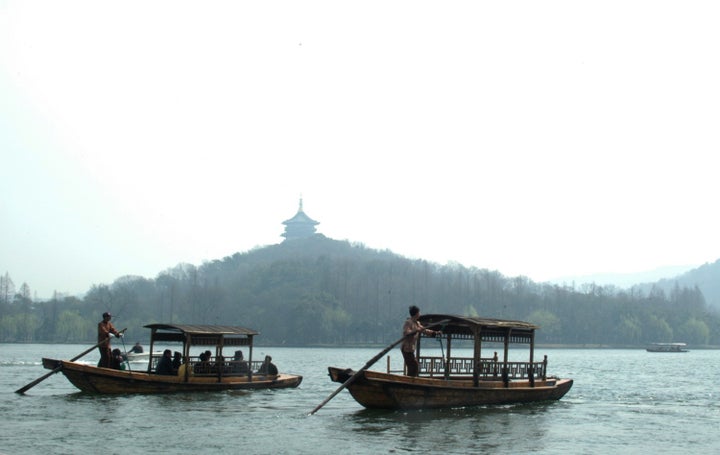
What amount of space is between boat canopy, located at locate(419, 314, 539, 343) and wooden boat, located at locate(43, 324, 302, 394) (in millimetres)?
7256

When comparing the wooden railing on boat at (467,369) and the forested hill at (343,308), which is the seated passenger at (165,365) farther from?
the forested hill at (343,308)

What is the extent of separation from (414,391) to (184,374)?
8971mm

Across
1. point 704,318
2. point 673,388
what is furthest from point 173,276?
point 673,388

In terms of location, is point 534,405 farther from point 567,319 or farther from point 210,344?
point 567,319

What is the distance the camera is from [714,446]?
77.0ft

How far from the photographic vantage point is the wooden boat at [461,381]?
1009 inches

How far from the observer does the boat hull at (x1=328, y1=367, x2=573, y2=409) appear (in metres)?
25.5

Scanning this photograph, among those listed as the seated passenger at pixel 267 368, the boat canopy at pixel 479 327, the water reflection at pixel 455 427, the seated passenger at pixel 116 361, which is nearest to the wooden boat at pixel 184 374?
the seated passenger at pixel 267 368

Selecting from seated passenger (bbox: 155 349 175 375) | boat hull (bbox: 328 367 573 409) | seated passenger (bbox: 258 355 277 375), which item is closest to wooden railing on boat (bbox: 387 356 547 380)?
boat hull (bbox: 328 367 573 409)

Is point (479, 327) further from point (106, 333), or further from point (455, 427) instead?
point (106, 333)

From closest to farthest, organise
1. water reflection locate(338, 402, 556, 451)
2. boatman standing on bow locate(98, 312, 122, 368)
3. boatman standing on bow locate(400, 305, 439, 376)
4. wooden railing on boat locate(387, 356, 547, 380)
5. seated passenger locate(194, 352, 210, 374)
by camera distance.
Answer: water reflection locate(338, 402, 556, 451) → boatman standing on bow locate(400, 305, 439, 376) → wooden railing on boat locate(387, 356, 547, 380) → boatman standing on bow locate(98, 312, 122, 368) → seated passenger locate(194, 352, 210, 374)

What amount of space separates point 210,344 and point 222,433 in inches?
375

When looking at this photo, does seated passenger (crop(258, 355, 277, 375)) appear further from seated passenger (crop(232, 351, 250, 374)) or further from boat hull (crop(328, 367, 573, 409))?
boat hull (crop(328, 367, 573, 409))

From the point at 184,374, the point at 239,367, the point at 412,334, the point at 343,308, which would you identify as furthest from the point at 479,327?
the point at 343,308
